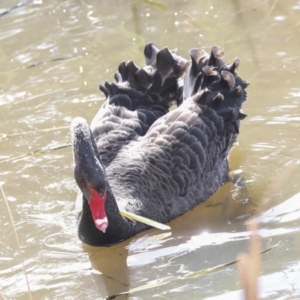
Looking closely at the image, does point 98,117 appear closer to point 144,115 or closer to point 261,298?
point 144,115

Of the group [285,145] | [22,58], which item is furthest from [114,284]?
[22,58]

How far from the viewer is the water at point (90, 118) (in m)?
4.23

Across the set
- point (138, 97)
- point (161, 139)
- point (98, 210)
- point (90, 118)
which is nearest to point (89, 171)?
point (98, 210)

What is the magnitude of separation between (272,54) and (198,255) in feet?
11.1

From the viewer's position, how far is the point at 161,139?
5.07 m

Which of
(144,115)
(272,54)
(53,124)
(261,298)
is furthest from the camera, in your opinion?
(272,54)

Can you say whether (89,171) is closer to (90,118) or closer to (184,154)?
(184,154)

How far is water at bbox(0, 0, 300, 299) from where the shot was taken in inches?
167

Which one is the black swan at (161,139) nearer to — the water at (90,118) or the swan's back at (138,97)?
the swan's back at (138,97)

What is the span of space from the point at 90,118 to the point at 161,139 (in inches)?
60.7

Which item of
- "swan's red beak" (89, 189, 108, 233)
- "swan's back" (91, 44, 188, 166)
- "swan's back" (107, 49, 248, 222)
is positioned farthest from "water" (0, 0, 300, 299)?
"swan's back" (91, 44, 188, 166)

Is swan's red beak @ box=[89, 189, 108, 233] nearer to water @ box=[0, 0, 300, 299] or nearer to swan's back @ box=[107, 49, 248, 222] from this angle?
water @ box=[0, 0, 300, 299]

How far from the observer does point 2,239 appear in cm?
488

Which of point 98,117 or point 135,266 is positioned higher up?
point 98,117
